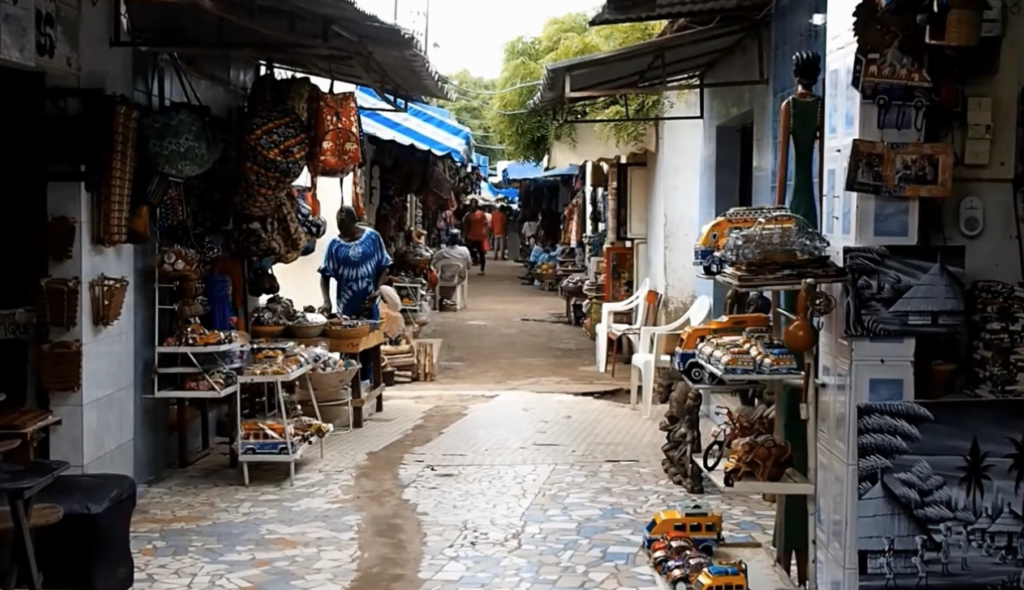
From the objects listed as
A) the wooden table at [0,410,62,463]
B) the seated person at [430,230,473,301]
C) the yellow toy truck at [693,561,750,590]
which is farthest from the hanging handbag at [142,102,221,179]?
the seated person at [430,230,473,301]

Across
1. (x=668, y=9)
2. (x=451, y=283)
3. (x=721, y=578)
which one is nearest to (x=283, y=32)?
(x=668, y=9)

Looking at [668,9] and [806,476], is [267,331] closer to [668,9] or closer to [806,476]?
[668,9]

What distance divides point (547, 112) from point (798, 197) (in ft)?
33.2

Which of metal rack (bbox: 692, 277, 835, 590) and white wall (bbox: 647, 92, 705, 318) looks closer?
metal rack (bbox: 692, 277, 835, 590)

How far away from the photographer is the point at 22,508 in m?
4.00

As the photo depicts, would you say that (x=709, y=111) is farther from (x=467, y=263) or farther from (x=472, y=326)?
(x=467, y=263)

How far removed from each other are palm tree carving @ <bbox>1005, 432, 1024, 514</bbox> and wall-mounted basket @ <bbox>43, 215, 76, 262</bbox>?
14.7 feet

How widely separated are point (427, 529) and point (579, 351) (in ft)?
26.9

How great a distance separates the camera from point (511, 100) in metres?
17.1

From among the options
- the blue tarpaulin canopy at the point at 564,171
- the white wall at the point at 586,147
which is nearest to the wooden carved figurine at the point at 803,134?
the white wall at the point at 586,147

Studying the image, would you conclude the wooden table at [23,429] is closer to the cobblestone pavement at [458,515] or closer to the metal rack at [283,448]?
the cobblestone pavement at [458,515]

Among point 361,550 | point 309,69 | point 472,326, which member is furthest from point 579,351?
point 361,550

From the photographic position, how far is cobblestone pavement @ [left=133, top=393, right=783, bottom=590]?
519 centimetres

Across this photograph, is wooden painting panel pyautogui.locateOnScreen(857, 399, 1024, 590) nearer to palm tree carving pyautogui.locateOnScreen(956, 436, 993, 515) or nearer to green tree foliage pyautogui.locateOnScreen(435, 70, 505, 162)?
palm tree carving pyautogui.locateOnScreen(956, 436, 993, 515)
